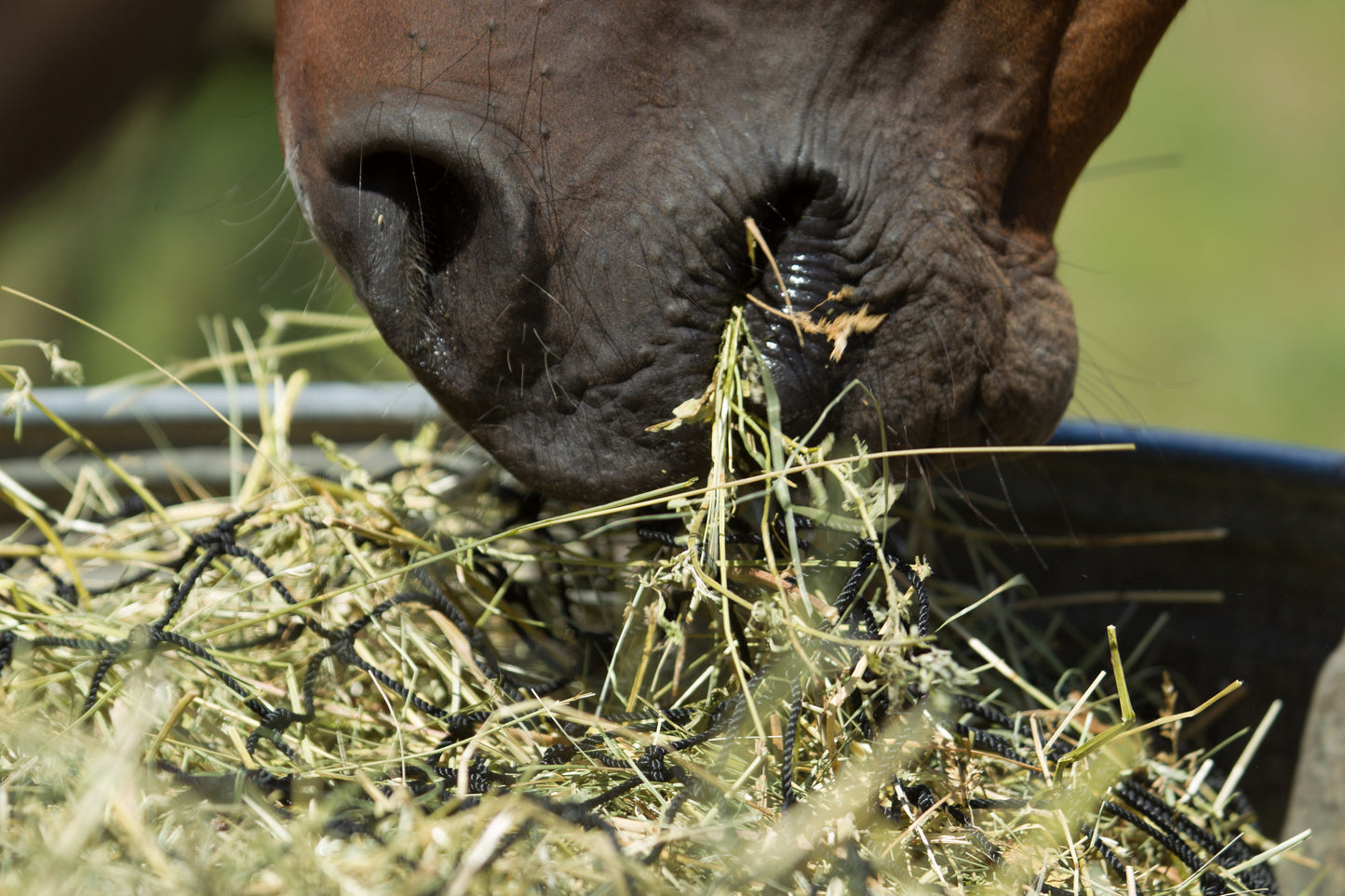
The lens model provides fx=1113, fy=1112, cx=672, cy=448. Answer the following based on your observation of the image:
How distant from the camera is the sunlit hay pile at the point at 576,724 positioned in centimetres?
72

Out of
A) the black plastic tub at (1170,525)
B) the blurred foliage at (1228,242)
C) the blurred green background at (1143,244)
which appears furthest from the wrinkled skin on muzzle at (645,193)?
the blurred foliage at (1228,242)

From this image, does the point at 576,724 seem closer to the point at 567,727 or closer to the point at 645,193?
the point at 567,727

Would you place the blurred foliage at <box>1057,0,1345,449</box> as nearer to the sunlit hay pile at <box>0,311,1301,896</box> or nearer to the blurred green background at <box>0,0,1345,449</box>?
the blurred green background at <box>0,0,1345,449</box>

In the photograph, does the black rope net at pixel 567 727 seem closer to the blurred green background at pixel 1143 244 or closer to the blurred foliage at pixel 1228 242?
the blurred green background at pixel 1143 244

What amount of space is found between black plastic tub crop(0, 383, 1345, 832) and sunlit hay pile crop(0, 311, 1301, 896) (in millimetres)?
112

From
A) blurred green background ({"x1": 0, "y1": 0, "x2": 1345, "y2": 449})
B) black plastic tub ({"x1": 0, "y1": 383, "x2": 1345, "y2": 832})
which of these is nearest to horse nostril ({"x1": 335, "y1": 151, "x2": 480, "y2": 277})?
black plastic tub ({"x1": 0, "y1": 383, "x2": 1345, "y2": 832})

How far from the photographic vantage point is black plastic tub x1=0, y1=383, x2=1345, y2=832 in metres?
1.31

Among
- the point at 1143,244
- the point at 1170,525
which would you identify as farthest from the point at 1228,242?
the point at 1170,525

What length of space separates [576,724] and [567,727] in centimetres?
1

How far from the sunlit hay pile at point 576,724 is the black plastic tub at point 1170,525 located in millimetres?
112

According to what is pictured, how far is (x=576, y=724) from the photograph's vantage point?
41.7 inches

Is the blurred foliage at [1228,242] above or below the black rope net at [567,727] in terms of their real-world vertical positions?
above

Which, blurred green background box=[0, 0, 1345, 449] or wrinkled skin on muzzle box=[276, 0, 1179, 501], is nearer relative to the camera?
wrinkled skin on muzzle box=[276, 0, 1179, 501]

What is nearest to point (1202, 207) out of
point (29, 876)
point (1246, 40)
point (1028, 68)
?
point (1246, 40)
